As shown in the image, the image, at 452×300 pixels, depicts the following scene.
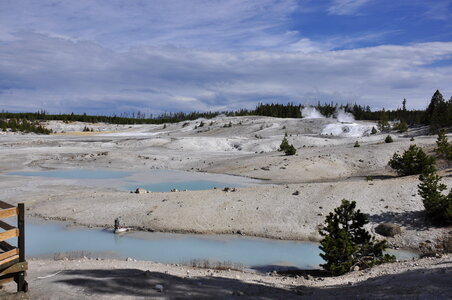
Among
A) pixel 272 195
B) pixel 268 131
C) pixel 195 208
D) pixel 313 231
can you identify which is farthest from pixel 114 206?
pixel 268 131

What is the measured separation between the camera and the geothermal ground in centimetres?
961

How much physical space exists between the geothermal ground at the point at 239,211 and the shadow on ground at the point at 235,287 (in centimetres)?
2

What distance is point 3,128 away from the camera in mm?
92625

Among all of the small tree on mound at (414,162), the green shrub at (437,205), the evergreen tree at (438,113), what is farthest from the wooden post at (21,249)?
the evergreen tree at (438,113)

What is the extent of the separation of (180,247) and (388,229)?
324 inches

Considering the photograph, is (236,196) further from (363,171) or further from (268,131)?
(268,131)

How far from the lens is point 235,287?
995cm

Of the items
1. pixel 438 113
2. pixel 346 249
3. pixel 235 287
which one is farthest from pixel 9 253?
pixel 438 113

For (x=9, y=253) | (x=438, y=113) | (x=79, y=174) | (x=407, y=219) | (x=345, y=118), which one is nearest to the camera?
(x=9, y=253)

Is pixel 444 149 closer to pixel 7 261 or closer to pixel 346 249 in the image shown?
pixel 346 249

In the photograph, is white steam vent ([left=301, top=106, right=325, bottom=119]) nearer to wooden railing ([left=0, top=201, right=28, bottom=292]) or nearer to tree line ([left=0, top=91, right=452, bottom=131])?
tree line ([left=0, top=91, right=452, bottom=131])

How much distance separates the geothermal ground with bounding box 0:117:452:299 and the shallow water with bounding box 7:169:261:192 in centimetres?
172

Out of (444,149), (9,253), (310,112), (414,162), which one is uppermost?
(310,112)

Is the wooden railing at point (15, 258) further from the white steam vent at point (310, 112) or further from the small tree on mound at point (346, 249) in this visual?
the white steam vent at point (310, 112)
